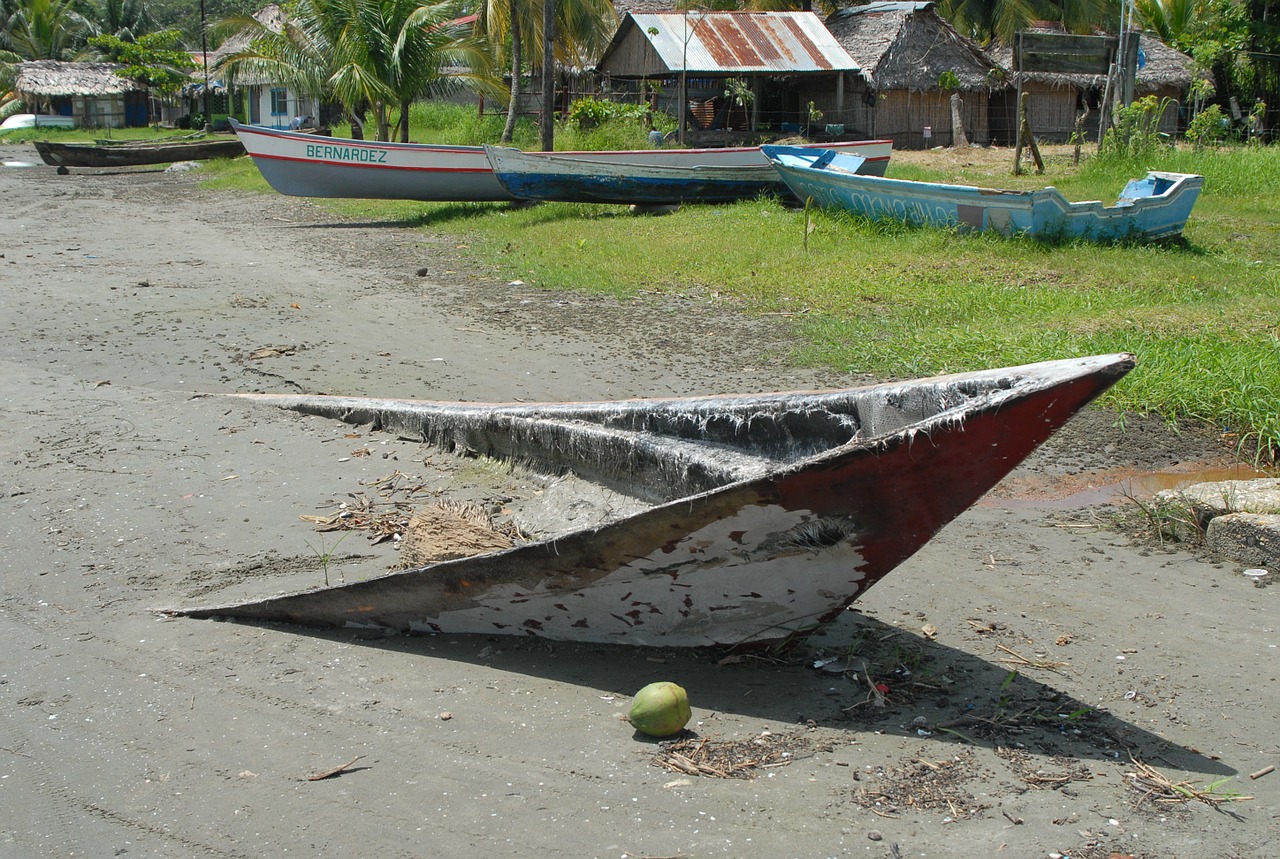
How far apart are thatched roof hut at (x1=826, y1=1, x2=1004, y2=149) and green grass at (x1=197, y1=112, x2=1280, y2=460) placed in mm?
9819

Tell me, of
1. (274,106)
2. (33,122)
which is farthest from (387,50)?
(33,122)

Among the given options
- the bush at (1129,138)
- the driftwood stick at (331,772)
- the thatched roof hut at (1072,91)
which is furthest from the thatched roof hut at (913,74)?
the driftwood stick at (331,772)

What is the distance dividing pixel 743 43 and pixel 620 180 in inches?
359

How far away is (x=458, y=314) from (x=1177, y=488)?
218 inches

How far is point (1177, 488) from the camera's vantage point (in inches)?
198

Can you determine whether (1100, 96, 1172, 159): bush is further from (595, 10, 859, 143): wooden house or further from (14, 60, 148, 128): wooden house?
(14, 60, 148, 128): wooden house

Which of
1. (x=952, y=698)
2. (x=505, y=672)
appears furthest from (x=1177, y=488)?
(x=505, y=672)

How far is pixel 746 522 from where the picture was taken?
3014 mm

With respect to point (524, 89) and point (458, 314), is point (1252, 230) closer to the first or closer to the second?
point (458, 314)

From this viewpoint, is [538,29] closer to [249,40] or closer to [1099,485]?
[1099,485]

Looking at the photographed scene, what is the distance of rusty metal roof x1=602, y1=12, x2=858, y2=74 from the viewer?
21.3 meters

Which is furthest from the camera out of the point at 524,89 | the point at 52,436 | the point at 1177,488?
the point at 524,89

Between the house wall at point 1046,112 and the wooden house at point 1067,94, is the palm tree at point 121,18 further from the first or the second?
the wooden house at point 1067,94

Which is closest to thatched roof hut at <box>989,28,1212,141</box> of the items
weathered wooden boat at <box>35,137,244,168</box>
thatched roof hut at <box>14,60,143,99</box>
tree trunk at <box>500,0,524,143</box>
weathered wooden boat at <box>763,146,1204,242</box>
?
tree trunk at <box>500,0,524,143</box>
